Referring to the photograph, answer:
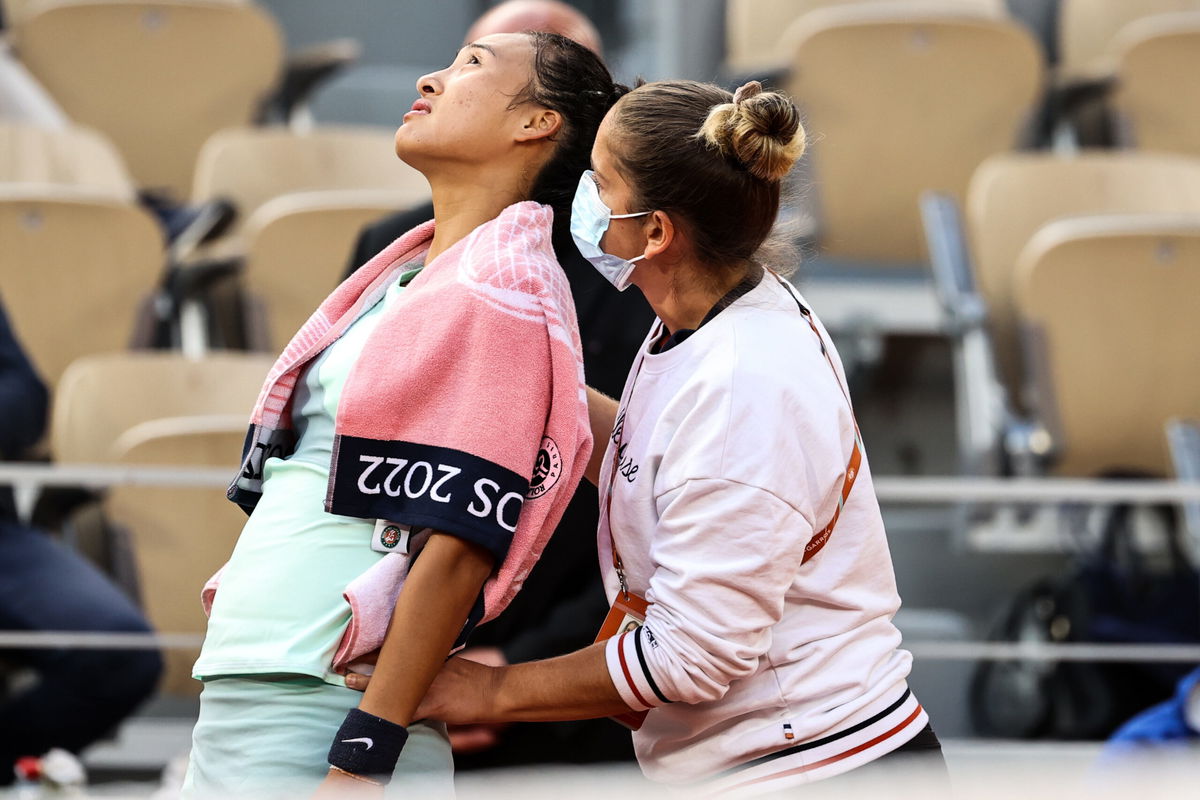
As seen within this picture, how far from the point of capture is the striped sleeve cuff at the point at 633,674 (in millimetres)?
1162

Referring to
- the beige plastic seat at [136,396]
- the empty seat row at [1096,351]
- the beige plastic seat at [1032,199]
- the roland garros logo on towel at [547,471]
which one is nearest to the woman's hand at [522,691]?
the roland garros logo on towel at [547,471]

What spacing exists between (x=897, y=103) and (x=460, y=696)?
281 centimetres

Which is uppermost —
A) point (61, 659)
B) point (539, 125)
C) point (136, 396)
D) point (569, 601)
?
point (539, 125)

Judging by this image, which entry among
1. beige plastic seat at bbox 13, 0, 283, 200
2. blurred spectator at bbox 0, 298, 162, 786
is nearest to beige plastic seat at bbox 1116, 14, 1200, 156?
beige plastic seat at bbox 13, 0, 283, 200

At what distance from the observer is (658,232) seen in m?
1.20

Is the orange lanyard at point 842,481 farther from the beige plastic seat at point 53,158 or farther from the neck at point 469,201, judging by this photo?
the beige plastic seat at point 53,158

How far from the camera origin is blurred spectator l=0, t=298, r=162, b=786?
2.46 metres

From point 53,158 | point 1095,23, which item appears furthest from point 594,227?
point 1095,23

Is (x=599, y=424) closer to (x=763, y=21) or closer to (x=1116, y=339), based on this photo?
(x=1116, y=339)

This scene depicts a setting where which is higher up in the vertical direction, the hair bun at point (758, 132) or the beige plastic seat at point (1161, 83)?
the hair bun at point (758, 132)

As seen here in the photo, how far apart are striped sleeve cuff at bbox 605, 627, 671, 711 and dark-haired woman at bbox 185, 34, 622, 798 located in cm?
10

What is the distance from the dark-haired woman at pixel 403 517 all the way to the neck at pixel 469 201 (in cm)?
2

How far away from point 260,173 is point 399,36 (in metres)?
1.95

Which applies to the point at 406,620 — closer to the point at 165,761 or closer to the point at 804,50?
the point at 165,761
